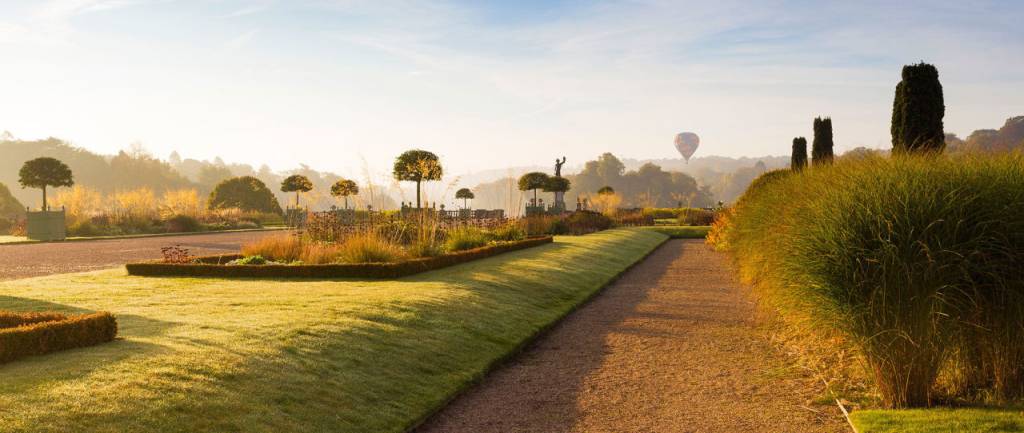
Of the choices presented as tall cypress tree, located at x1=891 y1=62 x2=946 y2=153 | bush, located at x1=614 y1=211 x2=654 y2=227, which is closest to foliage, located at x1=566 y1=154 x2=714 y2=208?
bush, located at x1=614 y1=211 x2=654 y2=227

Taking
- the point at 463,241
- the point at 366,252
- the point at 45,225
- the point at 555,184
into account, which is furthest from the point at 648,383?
the point at 555,184

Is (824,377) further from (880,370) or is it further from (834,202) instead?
(834,202)

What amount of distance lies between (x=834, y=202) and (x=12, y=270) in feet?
57.7

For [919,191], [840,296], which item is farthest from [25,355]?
[919,191]

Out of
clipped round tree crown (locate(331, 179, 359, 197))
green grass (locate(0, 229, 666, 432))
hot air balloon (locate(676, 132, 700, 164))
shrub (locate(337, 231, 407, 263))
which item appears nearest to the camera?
green grass (locate(0, 229, 666, 432))

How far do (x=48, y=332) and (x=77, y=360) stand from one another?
617mm

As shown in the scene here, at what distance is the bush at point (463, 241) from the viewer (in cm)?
1962

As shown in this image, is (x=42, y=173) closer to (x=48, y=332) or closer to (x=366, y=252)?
(x=366, y=252)

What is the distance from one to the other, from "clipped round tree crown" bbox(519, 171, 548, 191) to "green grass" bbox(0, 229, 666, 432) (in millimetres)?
27063

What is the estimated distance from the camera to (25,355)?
269 inches

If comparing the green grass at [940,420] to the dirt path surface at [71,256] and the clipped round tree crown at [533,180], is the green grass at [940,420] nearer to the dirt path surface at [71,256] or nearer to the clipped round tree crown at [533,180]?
the dirt path surface at [71,256]

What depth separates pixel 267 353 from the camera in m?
7.24

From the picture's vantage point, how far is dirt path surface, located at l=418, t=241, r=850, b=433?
6566mm

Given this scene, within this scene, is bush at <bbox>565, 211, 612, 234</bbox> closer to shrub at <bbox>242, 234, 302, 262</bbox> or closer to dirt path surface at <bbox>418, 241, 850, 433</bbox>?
shrub at <bbox>242, 234, 302, 262</bbox>
